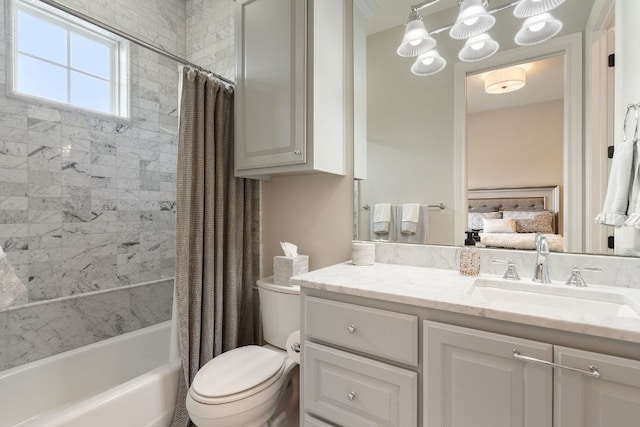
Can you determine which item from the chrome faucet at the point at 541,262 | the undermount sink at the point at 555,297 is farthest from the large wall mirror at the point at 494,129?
the undermount sink at the point at 555,297

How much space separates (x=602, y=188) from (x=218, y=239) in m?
1.72

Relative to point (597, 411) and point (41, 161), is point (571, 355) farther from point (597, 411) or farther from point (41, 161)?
point (41, 161)

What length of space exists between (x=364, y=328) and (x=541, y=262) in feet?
2.41

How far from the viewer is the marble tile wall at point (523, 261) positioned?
110 centimetres

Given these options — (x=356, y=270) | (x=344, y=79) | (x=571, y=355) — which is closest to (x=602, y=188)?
(x=571, y=355)

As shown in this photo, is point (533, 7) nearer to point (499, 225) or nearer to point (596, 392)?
point (499, 225)

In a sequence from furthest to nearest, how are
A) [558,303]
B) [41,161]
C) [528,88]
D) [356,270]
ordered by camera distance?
[41,161], [356,270], [528,88], [558,303]

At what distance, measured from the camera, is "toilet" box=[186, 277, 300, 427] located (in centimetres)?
121

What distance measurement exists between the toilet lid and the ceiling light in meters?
1.66

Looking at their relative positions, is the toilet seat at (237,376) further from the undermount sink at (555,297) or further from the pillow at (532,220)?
the pillow at (532,220)

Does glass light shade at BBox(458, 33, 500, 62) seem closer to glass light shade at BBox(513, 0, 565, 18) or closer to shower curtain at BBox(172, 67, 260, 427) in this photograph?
glass light shade at BBox(513, 0, 565, 18)

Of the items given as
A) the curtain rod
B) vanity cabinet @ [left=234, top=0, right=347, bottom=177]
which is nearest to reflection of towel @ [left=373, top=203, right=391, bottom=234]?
vanity cabinet @ [left=234, top=0, right=347, bottom=177]

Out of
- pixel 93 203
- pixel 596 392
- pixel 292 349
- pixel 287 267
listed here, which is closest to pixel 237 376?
pixel 292 349

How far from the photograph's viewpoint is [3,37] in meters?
1.74
